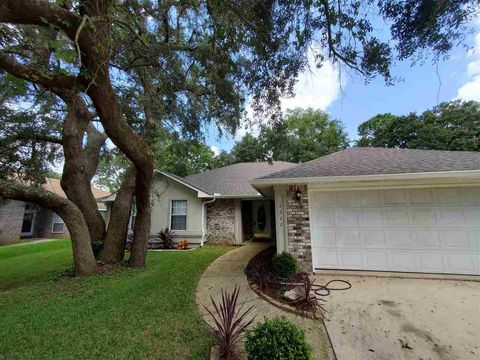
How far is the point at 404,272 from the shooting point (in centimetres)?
617

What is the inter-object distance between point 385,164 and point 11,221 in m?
21.3

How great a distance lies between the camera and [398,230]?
6.31 m

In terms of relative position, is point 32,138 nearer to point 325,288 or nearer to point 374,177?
point 325,288

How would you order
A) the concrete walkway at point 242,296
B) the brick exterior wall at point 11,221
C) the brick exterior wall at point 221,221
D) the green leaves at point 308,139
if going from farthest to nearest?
the green leaves at point 308,139
the brick exterior wall at point 11,221
the brick exterior wall at point 221,221
the concrete walkway at point 242,296

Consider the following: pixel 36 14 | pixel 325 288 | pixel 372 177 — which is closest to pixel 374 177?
pixel 372 177

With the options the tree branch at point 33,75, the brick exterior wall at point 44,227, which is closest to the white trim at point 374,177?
the tree branch at point 33,75

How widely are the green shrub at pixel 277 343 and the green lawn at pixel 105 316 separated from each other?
86cm

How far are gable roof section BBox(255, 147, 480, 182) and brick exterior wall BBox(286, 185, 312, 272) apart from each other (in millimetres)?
717

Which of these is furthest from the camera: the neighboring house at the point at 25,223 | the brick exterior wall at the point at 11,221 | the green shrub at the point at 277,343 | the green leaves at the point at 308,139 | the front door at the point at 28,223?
the green leaves at the point at 308,139

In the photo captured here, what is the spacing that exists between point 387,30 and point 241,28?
266 cm

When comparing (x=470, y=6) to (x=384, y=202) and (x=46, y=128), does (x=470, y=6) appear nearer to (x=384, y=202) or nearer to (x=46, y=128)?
(x=384, y=202)

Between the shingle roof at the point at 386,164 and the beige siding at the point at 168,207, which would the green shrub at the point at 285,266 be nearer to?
the shingle roof at the point at 386,164

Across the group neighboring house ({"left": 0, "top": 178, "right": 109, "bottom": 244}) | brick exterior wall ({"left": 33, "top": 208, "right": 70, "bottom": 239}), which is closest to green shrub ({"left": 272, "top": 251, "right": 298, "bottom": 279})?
neighboring house ({"left": 0, "top": 178, "right": 109, "bottom": 244})

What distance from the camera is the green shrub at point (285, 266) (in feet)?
19.7
